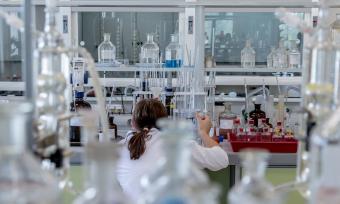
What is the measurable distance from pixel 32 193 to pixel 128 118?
7.83 feet

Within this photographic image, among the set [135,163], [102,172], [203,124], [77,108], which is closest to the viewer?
[102,172]

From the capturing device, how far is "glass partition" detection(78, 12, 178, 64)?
4457 millimetres

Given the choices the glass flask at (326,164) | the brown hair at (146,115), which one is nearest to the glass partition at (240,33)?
the brown hair at (146,115)

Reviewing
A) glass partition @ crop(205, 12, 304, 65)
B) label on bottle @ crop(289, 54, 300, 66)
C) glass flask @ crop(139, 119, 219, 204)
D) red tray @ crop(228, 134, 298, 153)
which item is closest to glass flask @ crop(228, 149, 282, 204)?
glass flask @ crop(139, 119, 219, 204)

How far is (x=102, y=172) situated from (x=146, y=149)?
146cm

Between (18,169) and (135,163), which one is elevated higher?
(18,169)

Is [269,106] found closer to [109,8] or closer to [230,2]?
[230,2]

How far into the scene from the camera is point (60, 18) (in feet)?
9.89

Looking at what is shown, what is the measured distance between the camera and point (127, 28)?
4559mm

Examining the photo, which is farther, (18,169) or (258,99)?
(258,99)

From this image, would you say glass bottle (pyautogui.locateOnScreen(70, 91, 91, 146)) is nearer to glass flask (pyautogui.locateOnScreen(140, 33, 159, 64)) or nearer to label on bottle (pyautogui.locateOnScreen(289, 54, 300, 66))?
glass flask (pyautogui.locateOnScreen(140, 33, 159, 64))

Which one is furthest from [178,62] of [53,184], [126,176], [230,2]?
[53,184]

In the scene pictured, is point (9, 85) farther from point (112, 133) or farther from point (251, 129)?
point (251, 129)

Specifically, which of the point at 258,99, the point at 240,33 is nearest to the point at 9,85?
the point at 240,33
